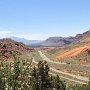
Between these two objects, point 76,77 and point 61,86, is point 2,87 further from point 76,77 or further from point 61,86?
point 76,77

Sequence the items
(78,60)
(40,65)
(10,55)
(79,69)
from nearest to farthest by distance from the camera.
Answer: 1. (40,65)
2. (79,69)
3. (78,60)
4. (10,55)

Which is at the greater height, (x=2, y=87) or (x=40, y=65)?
(x=40, y=65)

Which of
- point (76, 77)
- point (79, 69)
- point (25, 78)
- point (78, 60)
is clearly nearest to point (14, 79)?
point (25, 78)

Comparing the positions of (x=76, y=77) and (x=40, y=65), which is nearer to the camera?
(x=40, y=65)

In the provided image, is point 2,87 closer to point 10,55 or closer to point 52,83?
point 52,83

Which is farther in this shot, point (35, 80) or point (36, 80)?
point (35, 80)

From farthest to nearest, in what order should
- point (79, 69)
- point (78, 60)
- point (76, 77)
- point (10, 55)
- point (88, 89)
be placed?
point (10, 55) → point (78, 60) → point (79, 69) → point (76, 77) → point (88, 89)

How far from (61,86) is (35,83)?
5344mm

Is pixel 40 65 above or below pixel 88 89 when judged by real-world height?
above

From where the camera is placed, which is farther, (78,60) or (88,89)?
(78,60)

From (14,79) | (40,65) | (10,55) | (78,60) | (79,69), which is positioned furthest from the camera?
(10,55)

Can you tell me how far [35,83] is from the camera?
50312 millimetres

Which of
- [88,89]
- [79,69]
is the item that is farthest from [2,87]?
[79,69]

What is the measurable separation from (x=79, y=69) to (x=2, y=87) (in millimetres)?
62493
